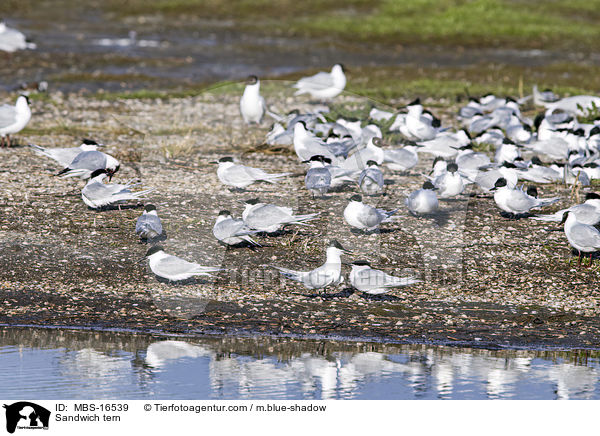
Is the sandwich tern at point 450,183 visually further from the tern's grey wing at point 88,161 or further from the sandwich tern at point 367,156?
the tern's grey wing at point 88,161

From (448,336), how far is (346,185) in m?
4.50

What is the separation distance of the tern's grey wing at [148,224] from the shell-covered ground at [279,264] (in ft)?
0.76

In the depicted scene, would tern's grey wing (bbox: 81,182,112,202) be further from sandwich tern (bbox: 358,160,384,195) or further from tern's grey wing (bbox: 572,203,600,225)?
tern's grey wing (bbox: 572,203,600,225)

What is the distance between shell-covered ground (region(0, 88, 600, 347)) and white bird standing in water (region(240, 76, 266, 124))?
2.25 meters

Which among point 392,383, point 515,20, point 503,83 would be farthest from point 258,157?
point 515,20

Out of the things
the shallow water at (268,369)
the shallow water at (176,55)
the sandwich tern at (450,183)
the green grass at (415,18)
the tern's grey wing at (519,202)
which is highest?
the green grass at (415,18)

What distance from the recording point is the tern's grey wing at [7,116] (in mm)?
13344

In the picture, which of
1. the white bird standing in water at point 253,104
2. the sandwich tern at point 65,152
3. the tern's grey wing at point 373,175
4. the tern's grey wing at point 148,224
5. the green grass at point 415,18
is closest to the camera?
the tern's grey wing at point 148,224

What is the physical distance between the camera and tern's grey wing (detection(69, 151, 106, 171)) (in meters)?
11.3

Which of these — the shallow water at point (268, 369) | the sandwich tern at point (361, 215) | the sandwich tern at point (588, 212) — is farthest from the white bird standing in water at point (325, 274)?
the sandwich tern at point (588, 212)

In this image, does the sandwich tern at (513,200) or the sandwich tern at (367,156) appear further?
the sandwich tern at (367,156)
